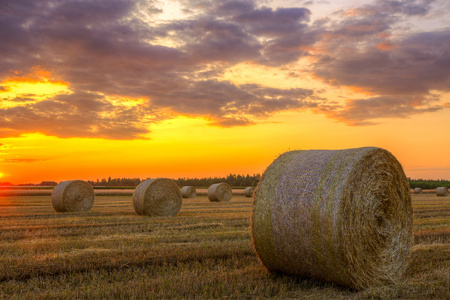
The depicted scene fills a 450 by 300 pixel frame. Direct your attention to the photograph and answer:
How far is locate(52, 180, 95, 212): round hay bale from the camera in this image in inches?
759

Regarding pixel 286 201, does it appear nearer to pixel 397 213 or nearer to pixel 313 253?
pixel 313 253

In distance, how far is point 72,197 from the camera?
771 inches

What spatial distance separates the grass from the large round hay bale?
289mm

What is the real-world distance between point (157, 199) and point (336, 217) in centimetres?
1177

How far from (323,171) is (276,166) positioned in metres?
1.11

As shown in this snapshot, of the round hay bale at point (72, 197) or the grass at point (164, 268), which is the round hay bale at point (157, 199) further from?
the grass at point (164, 268)

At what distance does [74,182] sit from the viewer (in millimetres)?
20188

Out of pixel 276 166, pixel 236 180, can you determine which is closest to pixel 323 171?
pixel 276 166

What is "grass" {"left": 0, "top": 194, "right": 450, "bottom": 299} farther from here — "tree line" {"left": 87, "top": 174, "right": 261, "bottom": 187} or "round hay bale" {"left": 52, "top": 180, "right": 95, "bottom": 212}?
"tree line" {"left": 87, "top": 174, "right": 261, "bottom": 187}

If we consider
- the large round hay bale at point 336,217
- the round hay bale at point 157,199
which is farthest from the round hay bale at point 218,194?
the large round hay bale at point 336,217

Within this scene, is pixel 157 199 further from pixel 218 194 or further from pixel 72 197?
pixel 218 194

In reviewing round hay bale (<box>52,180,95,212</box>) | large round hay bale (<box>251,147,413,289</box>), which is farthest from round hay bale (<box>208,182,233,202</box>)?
large round hay bale (<box>251,147,413,289</box>)

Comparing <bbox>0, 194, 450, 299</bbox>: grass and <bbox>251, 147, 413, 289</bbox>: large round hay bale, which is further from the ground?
<bbox>251, 147, 413, 289</bbox>: large round hay bale

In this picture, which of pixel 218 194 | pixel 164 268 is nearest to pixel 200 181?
pixel 218 194
